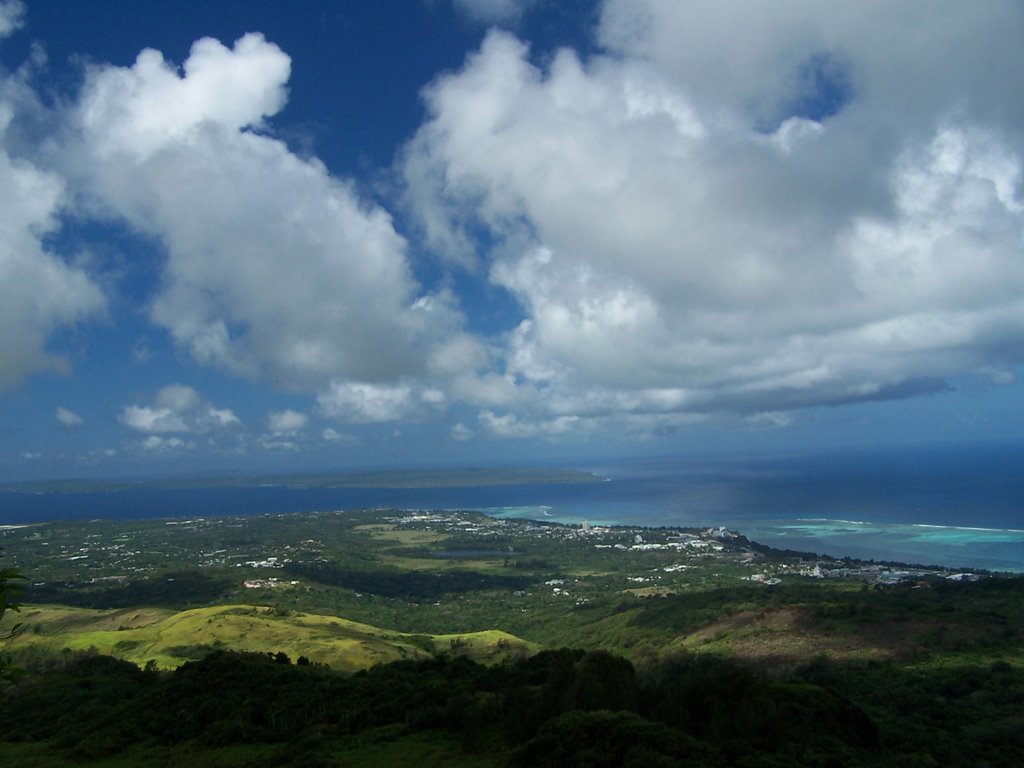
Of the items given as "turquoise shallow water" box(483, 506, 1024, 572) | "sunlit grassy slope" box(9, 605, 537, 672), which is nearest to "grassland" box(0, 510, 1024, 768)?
"sunlit grassy slope" box(9, 605, 537, 672)

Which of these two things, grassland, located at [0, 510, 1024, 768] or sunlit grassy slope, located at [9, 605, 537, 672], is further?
sunlit grassy slope, located at [9, 605, 537, 672]

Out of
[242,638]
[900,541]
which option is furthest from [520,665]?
[900,541]

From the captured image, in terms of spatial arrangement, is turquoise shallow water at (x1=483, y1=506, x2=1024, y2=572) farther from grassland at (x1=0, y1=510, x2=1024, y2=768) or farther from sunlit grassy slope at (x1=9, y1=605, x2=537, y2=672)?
sunlit grassy slope at (x1=9, y1=605, x2=537, y2=672)

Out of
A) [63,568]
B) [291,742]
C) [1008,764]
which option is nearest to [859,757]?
[1008,764]

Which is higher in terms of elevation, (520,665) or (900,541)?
(520,665)

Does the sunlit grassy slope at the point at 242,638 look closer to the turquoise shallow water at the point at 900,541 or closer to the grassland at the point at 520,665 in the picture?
the grassland at the point at 520,665

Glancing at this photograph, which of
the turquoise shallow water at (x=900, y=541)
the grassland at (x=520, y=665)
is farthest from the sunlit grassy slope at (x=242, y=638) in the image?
the turquoise shallow water at (x=900, y=541)

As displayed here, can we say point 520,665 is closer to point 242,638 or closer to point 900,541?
point 242,638

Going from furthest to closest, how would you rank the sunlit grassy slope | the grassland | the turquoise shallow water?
the turquoise shallow water < the sunlit grassy slope < the grassland

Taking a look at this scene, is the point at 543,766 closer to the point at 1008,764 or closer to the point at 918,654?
the point at 1008,764
